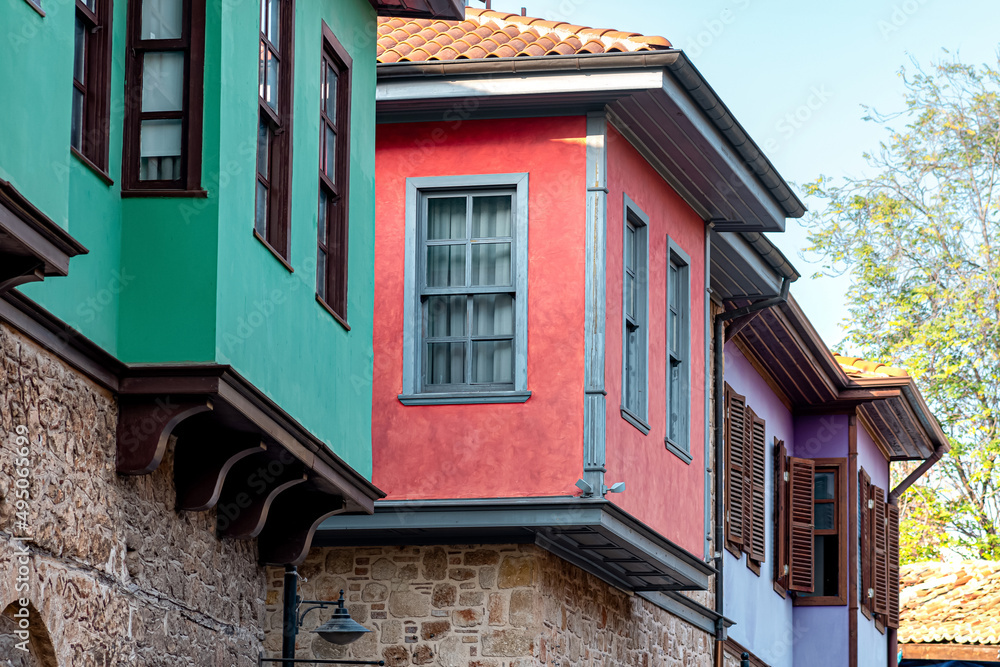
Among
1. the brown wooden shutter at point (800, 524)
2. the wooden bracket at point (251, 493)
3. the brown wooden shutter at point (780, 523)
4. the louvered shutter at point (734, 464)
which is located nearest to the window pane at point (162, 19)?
the wooden bracket at point (251, 493)

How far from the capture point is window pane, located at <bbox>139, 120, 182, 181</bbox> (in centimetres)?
827

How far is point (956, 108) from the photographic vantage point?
101ft

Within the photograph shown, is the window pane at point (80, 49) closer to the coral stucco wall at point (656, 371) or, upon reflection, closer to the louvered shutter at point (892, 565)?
the coral stucco wall at point (656, 371)

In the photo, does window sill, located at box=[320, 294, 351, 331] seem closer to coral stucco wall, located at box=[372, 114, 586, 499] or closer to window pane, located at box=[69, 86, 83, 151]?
window pane, located at box=[69, 86, 83, 151]

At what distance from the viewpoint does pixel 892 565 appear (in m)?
23.0

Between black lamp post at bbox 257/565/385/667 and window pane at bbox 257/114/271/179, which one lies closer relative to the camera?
window pane at bbox 257/114/271/179

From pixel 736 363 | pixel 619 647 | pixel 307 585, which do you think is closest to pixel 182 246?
pixel 307 585

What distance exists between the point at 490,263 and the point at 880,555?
11400 mm

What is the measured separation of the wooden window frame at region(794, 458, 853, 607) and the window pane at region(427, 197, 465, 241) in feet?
29.0

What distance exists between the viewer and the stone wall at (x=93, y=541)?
23.1 feet

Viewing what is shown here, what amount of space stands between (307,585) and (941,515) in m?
20.2

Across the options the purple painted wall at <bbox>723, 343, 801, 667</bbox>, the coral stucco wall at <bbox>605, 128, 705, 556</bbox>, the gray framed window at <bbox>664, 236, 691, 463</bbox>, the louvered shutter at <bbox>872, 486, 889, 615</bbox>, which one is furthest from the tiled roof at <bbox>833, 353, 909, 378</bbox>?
the gray framed window at <bbox>664, 236, 691, 463</bbox>

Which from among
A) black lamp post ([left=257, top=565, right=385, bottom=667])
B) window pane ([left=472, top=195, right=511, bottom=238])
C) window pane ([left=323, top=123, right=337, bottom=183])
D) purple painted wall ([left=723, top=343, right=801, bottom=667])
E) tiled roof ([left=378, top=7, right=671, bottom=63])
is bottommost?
black lamp post ([left=257, top=565, right=385, bottom=667])

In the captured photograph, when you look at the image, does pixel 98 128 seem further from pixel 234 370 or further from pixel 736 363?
pixel 736 363
